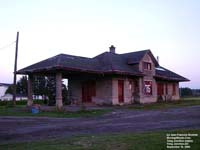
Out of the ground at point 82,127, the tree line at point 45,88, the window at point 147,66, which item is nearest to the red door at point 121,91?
the window at point 147,66

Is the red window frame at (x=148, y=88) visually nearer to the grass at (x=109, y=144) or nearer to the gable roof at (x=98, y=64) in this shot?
the gable roof at (x=98, y=64)

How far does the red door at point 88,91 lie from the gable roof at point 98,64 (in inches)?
84.1

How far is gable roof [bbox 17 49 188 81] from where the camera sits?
27686 mm

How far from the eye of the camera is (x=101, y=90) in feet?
105

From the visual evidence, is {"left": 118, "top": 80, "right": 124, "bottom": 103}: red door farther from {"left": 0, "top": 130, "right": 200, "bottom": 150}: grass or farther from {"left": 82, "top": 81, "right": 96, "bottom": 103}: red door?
{"left": 0, "top": 130, "right": 200, "bottom": 150}: grass

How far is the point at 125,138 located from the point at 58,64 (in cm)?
1721

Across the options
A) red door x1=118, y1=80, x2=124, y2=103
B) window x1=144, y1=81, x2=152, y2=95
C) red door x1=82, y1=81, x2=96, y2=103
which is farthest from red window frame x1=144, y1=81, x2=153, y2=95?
red door x1=82, y1=81, x2=96, y2=103

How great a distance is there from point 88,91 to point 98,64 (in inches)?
112

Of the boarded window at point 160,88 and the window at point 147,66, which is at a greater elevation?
the window at point 147,66

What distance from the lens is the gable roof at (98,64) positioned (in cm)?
2769

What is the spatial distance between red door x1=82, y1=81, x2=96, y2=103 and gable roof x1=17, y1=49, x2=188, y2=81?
2.14 meters

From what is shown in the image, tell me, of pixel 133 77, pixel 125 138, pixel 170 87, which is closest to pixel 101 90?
pixel 133 77

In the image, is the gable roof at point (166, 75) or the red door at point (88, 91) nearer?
the red door at point (88, 91)

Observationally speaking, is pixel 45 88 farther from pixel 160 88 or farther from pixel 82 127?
pixel 82 127
